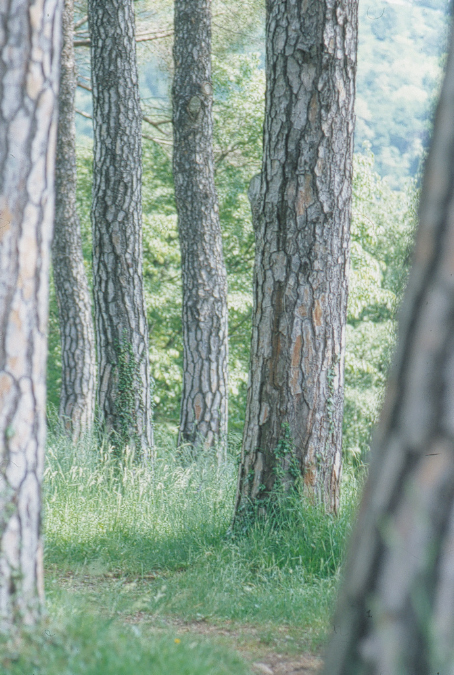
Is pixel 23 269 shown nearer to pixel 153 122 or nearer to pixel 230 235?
pixel 153 122

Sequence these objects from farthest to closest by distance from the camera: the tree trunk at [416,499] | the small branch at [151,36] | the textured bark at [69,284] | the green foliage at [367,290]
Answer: the green foliage at [367,290]
the small branch at [151,36]
the textured bark at [69,284]
the tree trunk at [416,499]

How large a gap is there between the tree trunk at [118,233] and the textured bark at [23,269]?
5.02 meters

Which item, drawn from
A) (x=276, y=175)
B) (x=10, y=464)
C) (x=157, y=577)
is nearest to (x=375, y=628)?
(x=10, y=464)

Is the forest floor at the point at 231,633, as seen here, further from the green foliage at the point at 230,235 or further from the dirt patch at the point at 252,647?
the green foliage at the point at 230,235

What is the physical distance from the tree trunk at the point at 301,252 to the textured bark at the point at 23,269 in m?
2.31

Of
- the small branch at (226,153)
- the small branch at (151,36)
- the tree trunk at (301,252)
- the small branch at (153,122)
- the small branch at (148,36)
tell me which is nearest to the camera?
the tree trunk at (301,252)

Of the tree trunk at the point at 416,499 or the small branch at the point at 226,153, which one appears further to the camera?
the small branch at the point at 226,153

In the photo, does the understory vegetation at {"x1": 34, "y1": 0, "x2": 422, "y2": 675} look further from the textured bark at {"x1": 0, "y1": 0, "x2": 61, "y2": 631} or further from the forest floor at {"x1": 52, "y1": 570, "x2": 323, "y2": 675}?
the textured bark at {"x1": 0, "y1": 0, "x2": 61, "y2": 631}

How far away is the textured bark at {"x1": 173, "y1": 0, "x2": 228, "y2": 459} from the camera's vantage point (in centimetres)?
926

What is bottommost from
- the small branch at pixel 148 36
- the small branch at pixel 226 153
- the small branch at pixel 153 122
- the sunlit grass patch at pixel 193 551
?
the sunlit grass patch at pixel 193 551

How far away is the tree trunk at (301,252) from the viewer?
468cm

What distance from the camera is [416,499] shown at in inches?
44.0

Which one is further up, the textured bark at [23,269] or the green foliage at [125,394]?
the textured bark at [23,269]

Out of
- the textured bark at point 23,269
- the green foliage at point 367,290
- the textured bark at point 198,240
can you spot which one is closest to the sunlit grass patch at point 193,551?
the textured bark at point 23,269
